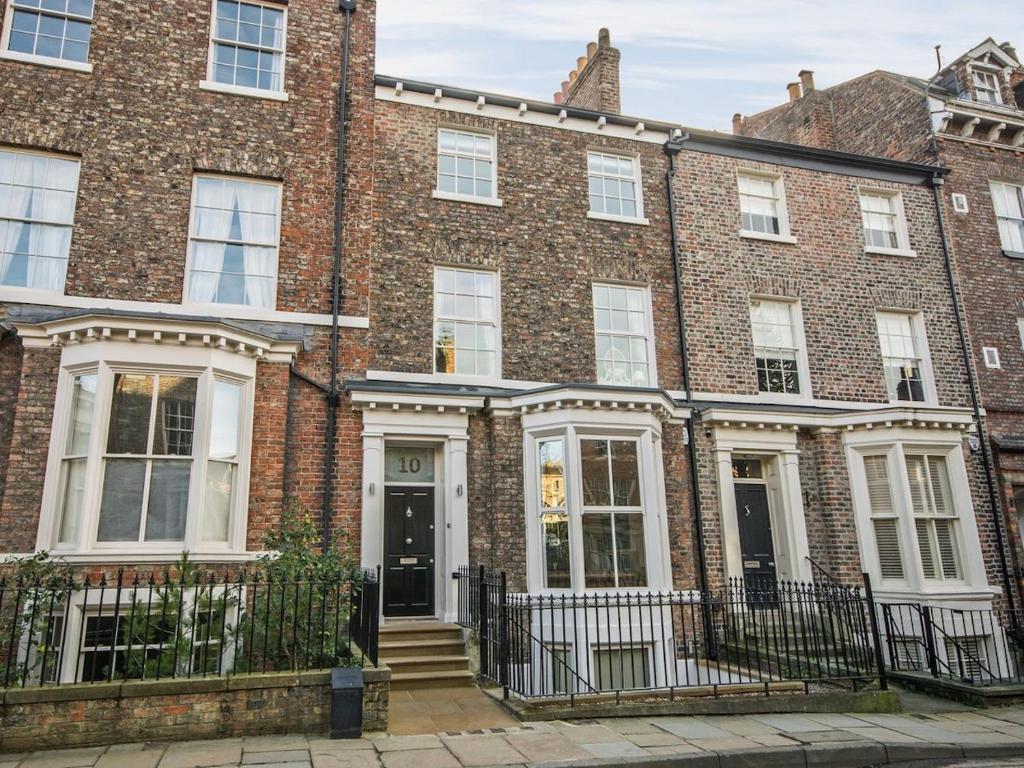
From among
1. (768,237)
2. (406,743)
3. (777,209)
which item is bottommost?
(406,743)

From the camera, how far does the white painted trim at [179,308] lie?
1028 cm

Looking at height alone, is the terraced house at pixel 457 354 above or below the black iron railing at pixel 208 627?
Answer: above

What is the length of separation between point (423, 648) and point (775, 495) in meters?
7.27

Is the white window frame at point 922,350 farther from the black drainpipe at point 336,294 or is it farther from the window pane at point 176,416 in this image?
the window pane at point 176,416

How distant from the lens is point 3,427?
31.7ft

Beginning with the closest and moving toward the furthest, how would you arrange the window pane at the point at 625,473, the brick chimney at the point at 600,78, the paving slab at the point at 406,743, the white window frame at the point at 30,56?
the paving slab at the point at 406,743, the white window frame at the point at 30,56, the window pane at the point at 625,473, the brick chimney at the point at 600,78

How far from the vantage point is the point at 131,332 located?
9516 millimetres

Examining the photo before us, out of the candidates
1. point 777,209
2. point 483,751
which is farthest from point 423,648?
point 777,209

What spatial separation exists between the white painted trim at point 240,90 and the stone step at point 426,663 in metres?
9.09

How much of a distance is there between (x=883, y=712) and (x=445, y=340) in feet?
27.3

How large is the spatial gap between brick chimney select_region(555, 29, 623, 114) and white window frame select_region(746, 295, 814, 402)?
5.41 m

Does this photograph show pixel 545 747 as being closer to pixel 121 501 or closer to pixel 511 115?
pixel 121 501

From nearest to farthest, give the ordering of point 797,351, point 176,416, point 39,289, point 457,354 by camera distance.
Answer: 1. point 176,416
2. point 39,289
3. point 457,354
4. point 797,351

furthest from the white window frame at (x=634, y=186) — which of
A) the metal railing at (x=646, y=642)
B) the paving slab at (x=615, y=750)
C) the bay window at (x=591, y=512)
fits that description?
the paving slab at (x=615, y=750)
